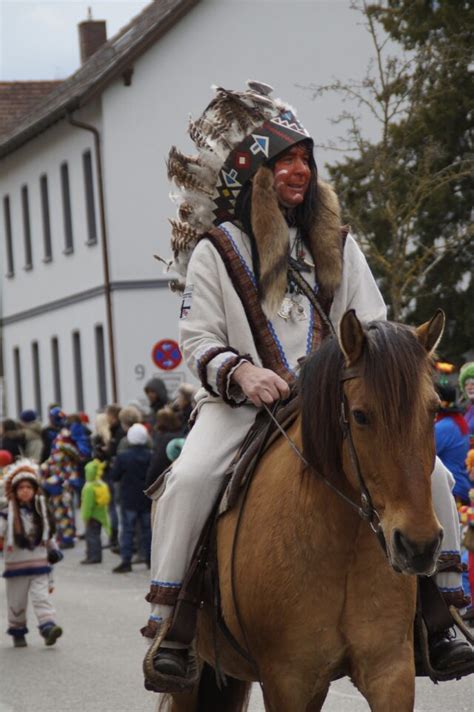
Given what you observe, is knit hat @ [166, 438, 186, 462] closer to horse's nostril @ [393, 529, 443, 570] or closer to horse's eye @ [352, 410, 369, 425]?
horse's eye @ [352, 410, 369, 425]

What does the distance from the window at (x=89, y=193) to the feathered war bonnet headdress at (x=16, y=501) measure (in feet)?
78.9

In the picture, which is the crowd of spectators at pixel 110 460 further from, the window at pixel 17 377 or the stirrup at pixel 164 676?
the window at pixel 17 377

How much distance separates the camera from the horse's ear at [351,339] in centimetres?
527

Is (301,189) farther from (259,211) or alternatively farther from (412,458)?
(412,458)

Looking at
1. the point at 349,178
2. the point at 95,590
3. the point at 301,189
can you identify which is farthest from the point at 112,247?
the point at 301,189

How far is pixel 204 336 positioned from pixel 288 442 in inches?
27.9

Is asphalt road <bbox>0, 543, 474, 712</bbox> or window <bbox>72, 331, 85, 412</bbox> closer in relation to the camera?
asphalt road <bbox>0, 543, 474, 712</bbox>

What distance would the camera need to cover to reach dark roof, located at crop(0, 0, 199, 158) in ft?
117

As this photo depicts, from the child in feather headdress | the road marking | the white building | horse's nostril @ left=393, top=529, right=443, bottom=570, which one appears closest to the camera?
horse's nostril @ left=393, top=529, right=443, bottom=570

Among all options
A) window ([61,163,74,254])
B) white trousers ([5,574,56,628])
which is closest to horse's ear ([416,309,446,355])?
white trousers ([5,574,56,628])

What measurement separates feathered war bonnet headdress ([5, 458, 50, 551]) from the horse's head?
29.8ft

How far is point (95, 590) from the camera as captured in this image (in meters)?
18.1

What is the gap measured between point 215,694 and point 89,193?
32490mm

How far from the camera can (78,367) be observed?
40.9 metres
